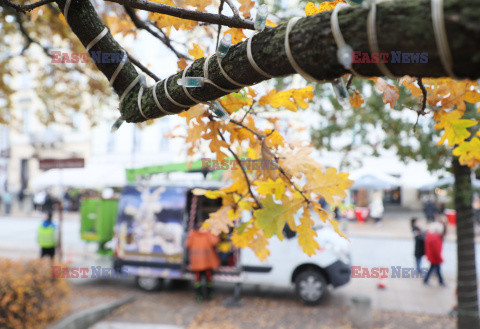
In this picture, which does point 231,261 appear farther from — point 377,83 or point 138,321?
point 377,83

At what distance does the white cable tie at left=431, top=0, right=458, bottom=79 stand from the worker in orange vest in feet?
18.8

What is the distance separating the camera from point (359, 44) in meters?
0.91

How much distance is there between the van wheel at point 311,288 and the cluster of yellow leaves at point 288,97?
4.94m

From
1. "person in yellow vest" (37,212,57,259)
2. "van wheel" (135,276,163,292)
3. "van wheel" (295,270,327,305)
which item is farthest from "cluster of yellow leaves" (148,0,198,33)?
"person in yellow vest" (37,212,57,259)

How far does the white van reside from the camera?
6172 mm

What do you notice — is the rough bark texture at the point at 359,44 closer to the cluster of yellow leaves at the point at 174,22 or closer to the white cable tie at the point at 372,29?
the white cable tie at the point at 372,29

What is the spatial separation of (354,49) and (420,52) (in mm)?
158

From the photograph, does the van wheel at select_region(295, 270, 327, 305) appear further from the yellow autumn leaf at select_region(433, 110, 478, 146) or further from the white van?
the yellow autumn leaf at select_region(433, 110, 478, 146)

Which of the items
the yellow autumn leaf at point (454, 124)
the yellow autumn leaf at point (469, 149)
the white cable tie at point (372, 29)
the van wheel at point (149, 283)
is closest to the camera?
the white cable tie at point (372, 29)

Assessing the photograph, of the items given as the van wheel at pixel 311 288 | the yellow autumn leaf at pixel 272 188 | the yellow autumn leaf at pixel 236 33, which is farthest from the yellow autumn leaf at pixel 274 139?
the van wheel at pixel 311 288

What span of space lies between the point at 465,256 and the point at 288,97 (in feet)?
13.0

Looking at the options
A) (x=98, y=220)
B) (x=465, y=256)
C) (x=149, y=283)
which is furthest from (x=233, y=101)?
(x=98, y=220)

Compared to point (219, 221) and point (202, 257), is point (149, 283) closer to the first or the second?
point (202, 257)

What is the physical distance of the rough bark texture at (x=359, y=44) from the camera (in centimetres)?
78
